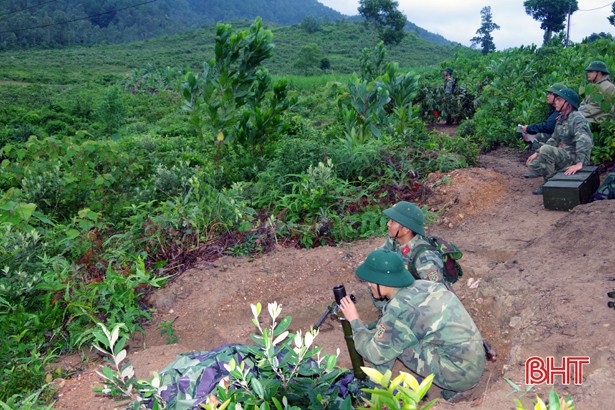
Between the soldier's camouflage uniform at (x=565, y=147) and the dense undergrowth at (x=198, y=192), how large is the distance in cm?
84

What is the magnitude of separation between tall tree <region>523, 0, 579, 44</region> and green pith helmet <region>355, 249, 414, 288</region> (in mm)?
47300

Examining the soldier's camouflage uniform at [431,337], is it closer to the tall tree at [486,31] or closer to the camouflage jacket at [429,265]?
the camouflage jacket at [429,265]

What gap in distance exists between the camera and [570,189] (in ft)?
19.1

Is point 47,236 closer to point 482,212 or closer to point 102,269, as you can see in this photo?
point 102,269

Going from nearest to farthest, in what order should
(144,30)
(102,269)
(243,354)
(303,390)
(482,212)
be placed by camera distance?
(303,390)
(243,354)
(102,269)
(482,212)
(144,30)

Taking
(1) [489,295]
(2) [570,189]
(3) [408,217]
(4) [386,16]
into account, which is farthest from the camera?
(4) [386,16]

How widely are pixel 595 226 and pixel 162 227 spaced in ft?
13.9

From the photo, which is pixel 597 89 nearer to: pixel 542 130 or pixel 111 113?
pixel 542 130

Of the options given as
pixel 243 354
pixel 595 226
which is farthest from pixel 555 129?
pixel 243 354

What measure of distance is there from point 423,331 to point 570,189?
11.7 ft

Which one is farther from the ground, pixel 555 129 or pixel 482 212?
pixel 555 129

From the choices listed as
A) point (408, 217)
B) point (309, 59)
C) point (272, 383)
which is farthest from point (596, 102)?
point (309, 59)

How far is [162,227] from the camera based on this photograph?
5418 mm

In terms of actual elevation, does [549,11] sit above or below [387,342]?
above
